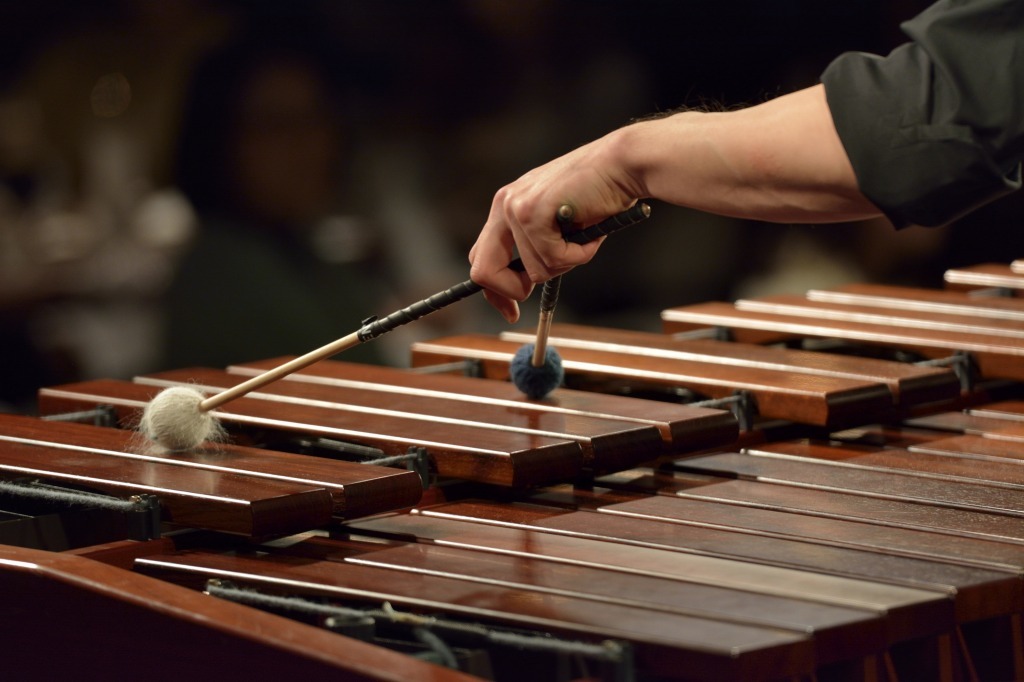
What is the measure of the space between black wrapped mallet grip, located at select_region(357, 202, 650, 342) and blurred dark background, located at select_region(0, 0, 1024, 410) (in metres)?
1.86

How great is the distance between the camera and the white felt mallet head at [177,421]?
2332 millimetres

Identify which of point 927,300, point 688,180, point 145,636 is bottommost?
point 145,636

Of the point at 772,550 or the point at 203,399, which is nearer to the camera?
the point at 772,550

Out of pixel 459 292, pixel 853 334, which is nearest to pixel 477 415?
pixel 459 292

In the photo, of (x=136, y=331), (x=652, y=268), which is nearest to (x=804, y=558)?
(x=136, y=331)

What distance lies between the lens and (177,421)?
233cm

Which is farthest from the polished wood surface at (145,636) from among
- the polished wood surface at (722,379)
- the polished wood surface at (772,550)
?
the polished wood surface at (722,379)

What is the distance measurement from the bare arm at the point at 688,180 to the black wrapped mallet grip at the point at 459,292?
16 millimetres

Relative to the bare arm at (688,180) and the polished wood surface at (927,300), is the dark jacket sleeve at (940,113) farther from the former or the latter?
the polished wood surface at (927,300)

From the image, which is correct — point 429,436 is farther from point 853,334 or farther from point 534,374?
point 853,334

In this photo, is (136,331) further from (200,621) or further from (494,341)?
(200,621)

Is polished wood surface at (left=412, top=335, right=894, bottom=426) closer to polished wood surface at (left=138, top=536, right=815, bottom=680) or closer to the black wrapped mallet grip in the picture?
the black wrapped mallet grip

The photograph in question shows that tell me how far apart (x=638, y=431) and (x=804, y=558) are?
0.52m

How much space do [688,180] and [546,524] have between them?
552mm
